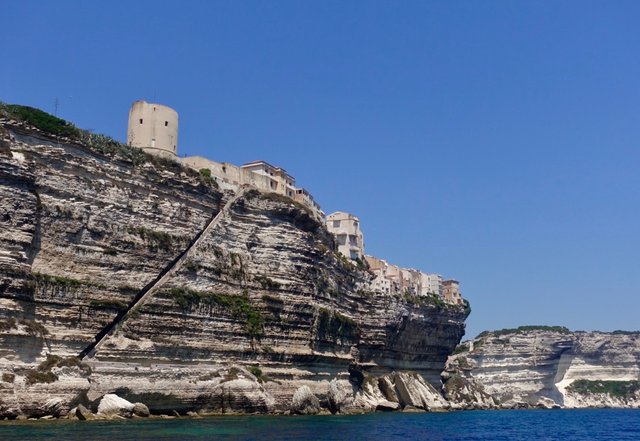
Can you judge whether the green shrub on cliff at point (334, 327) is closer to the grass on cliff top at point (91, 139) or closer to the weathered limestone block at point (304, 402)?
the weathered limestone block at point (304, 402)

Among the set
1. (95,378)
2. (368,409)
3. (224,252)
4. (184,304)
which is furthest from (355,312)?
(95,378)

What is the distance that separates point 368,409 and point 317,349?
468 inches

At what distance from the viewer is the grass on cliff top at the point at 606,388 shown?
125750 mm

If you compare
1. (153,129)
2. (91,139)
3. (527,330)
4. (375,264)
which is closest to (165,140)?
(153,129)

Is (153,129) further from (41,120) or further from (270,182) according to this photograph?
(270,182)

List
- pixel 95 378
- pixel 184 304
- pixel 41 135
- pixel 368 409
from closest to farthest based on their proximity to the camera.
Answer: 1. pixel 95 378
2. pixel 41 135
3. pixel 184 304
4. pixel 368 409

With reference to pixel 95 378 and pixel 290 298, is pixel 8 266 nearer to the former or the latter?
pixel 95 378

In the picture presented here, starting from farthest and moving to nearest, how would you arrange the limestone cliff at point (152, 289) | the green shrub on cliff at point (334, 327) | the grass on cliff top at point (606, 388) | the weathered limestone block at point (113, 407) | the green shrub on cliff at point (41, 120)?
the grass on cliff top at point (606, 388) → the green shrub on cliff at point (334, 327) → the green shrub on cliff at point (41, 120) → the weathered limestone block at point (113, 407) → the limestone cliff at point (152, 289)

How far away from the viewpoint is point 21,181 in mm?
37906

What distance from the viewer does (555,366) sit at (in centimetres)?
12156

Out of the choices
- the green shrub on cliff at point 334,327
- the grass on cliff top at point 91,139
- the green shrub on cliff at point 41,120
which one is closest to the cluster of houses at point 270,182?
the grass on cliff top at point 91,139

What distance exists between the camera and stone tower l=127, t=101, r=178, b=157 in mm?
51500

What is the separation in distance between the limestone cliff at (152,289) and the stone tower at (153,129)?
3665 mm

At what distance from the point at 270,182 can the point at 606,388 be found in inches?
3670
